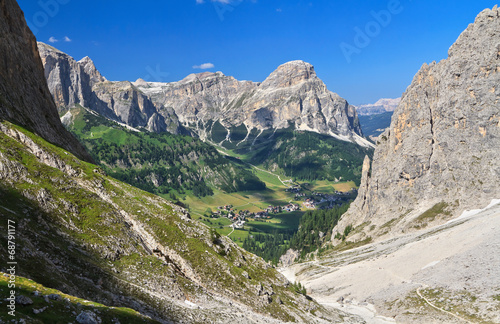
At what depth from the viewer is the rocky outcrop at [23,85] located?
307 feet

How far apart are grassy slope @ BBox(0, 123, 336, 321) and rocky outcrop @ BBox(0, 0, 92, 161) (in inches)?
637

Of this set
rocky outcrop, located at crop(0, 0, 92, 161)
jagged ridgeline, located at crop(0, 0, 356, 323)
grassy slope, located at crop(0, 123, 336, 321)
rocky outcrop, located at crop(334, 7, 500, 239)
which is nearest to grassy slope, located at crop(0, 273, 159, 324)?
jagged ridgeline, located at crop(0, 0, 356, 323)

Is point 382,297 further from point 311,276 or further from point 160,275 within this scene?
point 160,275

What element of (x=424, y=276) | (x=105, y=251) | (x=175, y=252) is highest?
(x=105, y=251)

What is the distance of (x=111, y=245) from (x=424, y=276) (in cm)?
10817

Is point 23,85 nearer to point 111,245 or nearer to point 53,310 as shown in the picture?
point 111,245

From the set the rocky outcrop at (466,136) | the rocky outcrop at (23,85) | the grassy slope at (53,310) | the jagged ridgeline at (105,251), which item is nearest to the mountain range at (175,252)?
the grassy slope at (53,310)

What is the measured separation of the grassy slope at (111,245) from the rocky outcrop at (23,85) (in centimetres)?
1618

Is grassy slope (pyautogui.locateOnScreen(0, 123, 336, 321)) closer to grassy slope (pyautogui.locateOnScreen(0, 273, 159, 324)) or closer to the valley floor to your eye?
grassy slope (pyautogui.locateOnScreen(0, 273, 159, 324))

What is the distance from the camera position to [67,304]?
34250 millimetres

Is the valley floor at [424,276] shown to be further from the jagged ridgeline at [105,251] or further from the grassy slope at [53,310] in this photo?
the grassy slope at [53,310]

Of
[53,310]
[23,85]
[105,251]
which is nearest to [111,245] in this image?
[105,251]

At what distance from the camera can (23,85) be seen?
106 metres

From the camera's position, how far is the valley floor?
311 feet
